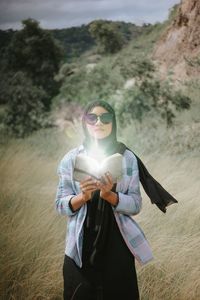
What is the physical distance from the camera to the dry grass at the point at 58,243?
3.19 metres

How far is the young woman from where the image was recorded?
2277 millimetres

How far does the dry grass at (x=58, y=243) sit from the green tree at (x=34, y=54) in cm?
1536

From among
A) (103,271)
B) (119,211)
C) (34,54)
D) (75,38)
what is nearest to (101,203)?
(119,211)

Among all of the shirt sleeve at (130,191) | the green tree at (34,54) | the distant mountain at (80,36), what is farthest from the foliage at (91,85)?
the distant mountain at (80,36)

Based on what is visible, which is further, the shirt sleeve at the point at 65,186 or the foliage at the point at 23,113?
the foliage at the point at 23,113

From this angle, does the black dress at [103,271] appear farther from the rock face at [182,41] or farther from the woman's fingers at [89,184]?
the rock face at [182,41]

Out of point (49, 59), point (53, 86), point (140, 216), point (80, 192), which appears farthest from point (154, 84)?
point (49, 59)

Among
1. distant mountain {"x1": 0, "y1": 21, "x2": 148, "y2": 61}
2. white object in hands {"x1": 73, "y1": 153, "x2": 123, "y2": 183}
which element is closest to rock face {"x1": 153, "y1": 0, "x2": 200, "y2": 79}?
white object in hands {"x1": 73, "y1": 153, "x2": 123, "y2": 183}

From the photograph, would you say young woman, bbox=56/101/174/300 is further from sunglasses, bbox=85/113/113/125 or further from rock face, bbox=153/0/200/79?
rock face, bbox=153/0/200/79

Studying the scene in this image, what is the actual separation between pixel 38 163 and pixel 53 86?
1294cm

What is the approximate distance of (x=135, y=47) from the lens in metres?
20.4

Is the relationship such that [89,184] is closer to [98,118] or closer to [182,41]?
[98,118]

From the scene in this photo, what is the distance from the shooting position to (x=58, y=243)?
3.75m

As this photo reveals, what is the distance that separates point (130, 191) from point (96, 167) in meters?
0.26
